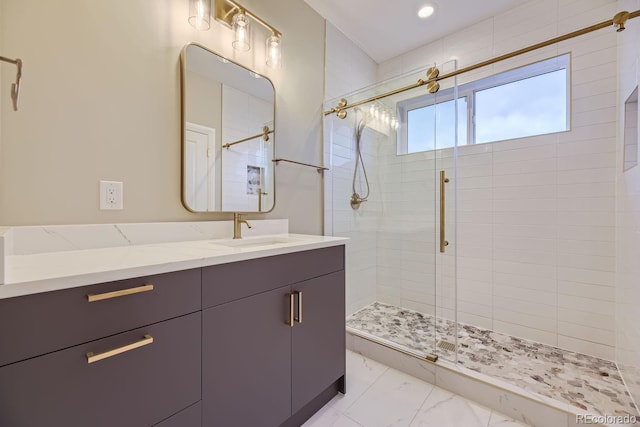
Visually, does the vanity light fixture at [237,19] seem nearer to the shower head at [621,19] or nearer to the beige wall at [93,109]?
the beige wall at [93,109]

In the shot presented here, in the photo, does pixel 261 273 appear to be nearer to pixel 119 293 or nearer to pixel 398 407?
pixel 119 293

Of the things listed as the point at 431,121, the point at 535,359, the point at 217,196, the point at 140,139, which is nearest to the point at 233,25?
the point at 140,139

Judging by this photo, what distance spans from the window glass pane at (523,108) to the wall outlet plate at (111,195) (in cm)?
257

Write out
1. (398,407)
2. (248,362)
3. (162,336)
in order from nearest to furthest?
(162,336) → (248,362) → (398,407)

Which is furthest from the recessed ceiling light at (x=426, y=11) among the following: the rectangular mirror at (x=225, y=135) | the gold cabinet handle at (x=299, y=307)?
the gold cabinet handle at (x=299, y=307)

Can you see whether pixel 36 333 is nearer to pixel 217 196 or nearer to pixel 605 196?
pixel 217 196

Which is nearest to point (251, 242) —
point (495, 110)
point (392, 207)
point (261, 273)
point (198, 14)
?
point (261, 273)

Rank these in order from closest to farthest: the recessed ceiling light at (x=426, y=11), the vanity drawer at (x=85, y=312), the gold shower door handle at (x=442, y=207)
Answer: the vanity drawer at (x=85, y=312)
the gold shower door handle at (x=442, y=207)
the recessed ceiling light at (x=426, y=11)

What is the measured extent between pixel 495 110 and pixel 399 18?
1.10 m

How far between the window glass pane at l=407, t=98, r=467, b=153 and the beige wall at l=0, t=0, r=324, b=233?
1486 millimetres

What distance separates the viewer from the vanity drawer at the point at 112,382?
0.62m

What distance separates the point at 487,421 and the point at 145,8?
2557 mm

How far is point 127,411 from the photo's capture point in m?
0.76

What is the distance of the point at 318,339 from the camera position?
138cm
